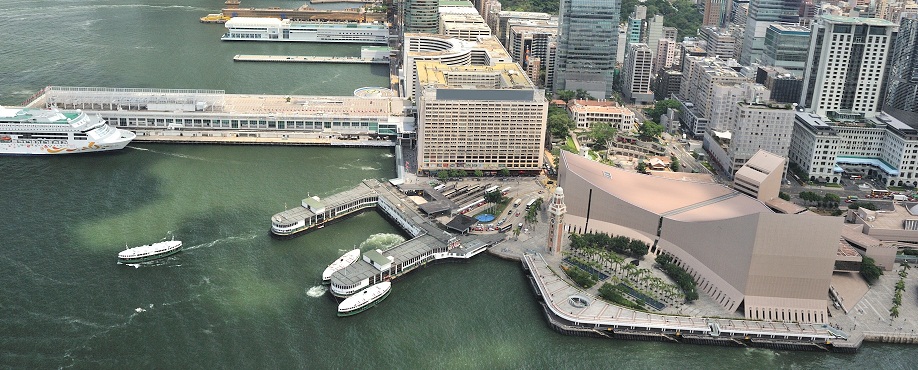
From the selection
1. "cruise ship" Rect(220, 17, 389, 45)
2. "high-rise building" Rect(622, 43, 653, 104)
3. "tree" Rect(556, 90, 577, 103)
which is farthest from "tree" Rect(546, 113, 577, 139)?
"cruise ship" Rect(220, 17, 389, 45)

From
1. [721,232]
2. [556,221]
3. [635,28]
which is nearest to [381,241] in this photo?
[556,221]

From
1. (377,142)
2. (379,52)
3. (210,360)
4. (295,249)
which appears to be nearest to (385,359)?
(210,360)

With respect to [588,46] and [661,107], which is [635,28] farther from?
[661,107]

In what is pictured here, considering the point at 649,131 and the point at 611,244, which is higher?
the point at 649,131

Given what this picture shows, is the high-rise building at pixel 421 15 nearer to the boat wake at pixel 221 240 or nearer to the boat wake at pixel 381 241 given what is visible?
the boat wake at pixel 381 241

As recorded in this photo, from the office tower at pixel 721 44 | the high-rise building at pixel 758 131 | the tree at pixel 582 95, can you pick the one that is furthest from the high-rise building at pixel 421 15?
the high-rise building at pixel 758 131

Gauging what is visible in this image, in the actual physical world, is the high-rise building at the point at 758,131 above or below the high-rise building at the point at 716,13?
below

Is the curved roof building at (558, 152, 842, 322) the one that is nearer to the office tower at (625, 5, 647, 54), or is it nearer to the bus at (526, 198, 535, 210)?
the bus at (526, 198, 535, 210)
